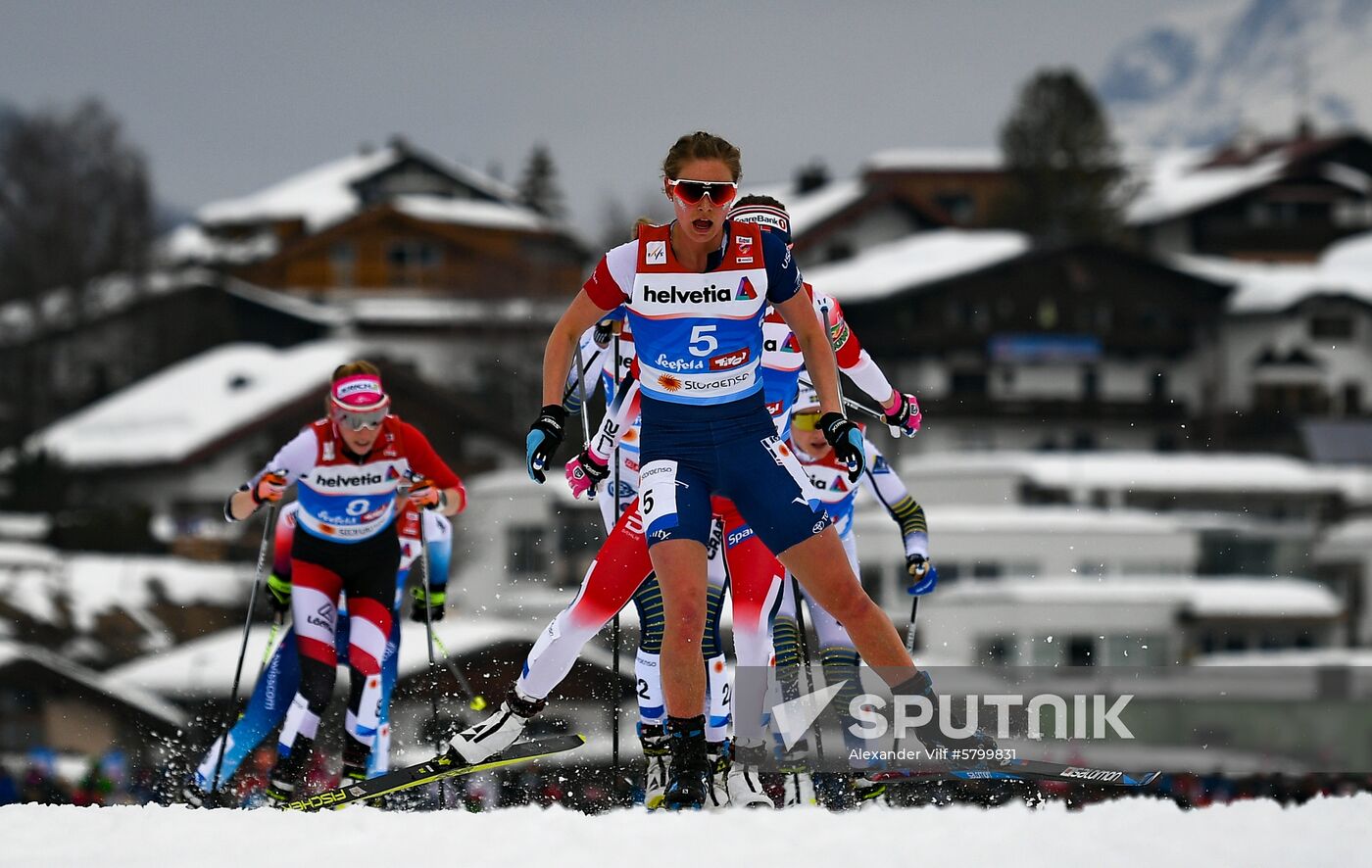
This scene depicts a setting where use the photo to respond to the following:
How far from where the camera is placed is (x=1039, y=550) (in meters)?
43.7

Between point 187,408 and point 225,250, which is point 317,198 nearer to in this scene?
point 225,250

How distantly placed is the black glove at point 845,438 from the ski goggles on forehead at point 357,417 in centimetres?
280

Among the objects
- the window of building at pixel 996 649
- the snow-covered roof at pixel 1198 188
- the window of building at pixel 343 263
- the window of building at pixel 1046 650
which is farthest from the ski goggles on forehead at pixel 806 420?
the snow-covered roof at pixel 1198 188

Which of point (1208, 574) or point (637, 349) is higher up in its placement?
point (637, 349)

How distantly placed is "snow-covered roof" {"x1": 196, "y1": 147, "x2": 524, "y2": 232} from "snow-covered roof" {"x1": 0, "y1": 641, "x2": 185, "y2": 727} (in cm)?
4291

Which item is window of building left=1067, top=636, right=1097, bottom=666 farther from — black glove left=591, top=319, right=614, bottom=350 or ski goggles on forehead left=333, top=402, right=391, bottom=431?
black glove left=591, top=319, right=614, bottom=350

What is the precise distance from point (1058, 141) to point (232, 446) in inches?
1652

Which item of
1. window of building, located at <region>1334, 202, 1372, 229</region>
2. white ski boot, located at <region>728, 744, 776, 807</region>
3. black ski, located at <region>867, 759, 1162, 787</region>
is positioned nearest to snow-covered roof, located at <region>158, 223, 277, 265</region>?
window of building, located at <region>1334, 202, 1372, 229</region>

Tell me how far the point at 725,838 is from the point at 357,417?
3.57 meters

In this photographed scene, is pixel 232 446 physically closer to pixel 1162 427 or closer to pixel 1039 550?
pixel 1039 550

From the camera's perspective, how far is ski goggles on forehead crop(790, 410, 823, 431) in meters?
8.28

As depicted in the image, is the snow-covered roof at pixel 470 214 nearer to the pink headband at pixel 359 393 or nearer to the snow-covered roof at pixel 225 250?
the snow-covered roof at pixel 225 250

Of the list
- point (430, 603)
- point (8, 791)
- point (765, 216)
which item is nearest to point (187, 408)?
point (8, 791)

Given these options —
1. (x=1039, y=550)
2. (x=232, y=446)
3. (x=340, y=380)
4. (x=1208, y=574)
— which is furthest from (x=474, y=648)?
(x=1208, y=574)
